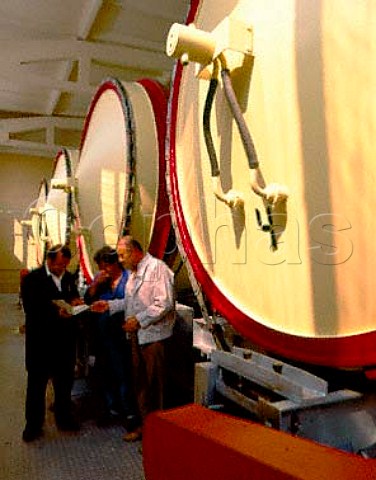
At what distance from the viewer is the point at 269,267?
105 centimetres

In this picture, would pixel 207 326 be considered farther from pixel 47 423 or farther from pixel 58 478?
pixel 47 423

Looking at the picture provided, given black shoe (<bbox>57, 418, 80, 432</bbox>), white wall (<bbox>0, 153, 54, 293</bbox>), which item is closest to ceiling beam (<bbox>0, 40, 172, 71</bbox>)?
black shoe (<bbox>57, 418, 80, 432</bbox>)

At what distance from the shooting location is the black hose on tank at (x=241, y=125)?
0.98m

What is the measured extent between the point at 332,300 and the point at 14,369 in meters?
3.81

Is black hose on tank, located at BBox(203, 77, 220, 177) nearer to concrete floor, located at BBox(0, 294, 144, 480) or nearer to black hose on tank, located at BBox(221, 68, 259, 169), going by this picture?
black hose on tank, located at BBox(221, 68, 259, 169)

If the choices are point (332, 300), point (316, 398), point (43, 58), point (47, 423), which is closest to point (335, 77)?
point (332, 300)

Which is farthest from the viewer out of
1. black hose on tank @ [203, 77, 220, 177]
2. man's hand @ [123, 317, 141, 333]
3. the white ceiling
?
the white ceiling

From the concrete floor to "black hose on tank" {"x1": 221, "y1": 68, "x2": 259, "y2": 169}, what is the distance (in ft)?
5.73

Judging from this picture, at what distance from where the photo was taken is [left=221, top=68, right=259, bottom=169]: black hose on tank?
98cm

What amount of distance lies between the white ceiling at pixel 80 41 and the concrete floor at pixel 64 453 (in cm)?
318

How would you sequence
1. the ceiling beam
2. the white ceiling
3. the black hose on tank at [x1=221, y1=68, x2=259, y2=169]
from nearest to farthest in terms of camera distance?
the black hose on tank at [x1=221, y1=68, x2=259, y2=169] → the white ceiling → the ceiling beam

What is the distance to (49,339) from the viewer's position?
2.86 meters

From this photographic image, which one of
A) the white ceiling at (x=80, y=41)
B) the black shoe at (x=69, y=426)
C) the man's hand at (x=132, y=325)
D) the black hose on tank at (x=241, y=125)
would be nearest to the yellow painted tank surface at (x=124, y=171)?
the man's hand at (x=132, y=325)

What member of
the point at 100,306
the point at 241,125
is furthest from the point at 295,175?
the point at 100,306
